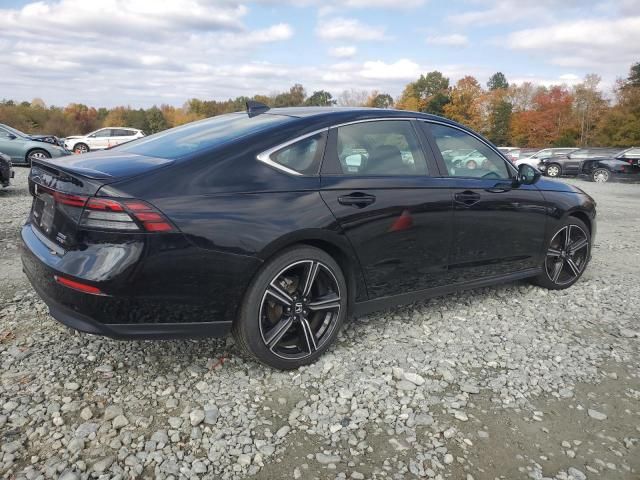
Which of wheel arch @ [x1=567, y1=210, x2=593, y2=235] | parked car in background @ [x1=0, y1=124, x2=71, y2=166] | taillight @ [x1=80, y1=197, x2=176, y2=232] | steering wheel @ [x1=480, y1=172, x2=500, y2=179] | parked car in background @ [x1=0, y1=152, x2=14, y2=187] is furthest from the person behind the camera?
parked car in background @ [x1=0, y1=124, x2=71, y2=166]

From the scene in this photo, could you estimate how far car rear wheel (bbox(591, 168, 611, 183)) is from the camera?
2091 centimetres

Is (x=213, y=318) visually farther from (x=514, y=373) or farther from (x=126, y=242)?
(x=514, y=373)

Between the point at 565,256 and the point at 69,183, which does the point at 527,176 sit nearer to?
the point at 565,256

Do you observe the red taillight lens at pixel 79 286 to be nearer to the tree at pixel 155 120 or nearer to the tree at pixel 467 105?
the tree at pixel 467 105

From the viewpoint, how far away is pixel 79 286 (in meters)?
2.54

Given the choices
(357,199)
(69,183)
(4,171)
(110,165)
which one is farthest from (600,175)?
(69,183)

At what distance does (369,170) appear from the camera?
11.1 feet

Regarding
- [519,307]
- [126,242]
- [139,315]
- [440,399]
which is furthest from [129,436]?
[519,307]

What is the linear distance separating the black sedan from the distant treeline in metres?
48.5

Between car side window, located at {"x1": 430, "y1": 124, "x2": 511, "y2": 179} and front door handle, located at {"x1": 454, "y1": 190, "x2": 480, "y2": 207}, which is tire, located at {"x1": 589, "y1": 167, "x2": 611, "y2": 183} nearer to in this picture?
car side window, located at {"x1": 430, "y1": 124, "x2": 511, "y2": 179}

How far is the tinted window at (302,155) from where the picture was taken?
9.87 ft

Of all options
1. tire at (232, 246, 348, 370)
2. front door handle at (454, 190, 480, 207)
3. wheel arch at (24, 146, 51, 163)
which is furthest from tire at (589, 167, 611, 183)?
tire at (232, 246, 348, 370)

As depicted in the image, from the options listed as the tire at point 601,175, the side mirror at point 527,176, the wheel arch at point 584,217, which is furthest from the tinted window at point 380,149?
the tire at point 601,175

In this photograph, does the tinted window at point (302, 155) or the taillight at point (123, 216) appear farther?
the tinted window at point (302, 155)
